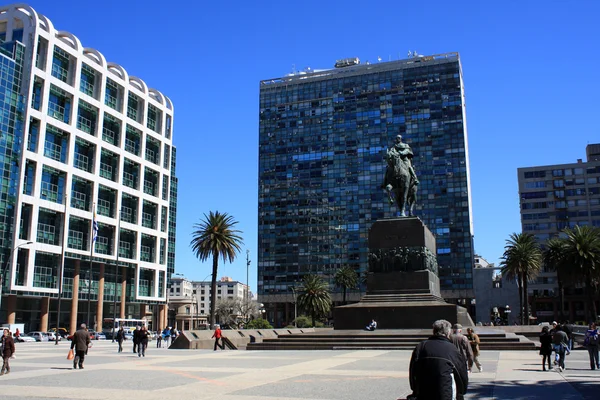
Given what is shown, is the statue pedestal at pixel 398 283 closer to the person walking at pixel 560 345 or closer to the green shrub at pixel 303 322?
the person walking at pixel 560 345

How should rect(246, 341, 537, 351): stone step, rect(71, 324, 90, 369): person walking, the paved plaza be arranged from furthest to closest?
1. rect(246, 341, 537, 351): stone step
2. rect(71, 324, 90, 369): person walking
3. the paved plaza

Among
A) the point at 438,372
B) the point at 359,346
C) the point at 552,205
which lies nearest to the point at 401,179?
the point at 359,346

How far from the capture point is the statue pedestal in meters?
30.1

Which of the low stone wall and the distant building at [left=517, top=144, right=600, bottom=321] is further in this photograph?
the distant building at [left=517, top=144, right=600, bottom=321]

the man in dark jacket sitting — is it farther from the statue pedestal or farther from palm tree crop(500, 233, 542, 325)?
palm tree crop(500, 233, 542, 325)

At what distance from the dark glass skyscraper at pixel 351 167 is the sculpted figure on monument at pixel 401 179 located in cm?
8144

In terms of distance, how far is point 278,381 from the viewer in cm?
1441

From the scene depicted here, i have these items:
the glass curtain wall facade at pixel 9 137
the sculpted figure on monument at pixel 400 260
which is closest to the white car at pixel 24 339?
the glass curtain wall facade at pixel 9 137

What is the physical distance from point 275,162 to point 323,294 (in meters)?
55.1

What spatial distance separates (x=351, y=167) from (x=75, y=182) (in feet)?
219

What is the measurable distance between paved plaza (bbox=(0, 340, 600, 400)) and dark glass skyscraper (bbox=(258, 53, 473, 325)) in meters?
99.3

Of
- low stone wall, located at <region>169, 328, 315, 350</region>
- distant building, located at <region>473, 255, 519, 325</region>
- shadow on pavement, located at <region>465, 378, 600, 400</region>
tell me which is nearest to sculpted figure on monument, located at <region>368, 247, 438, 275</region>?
low stone wall, located at <region>169, 328, 315, 350</region>

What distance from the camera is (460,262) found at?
114 meters

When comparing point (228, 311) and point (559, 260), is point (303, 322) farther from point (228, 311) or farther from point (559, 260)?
point (228, 311)
